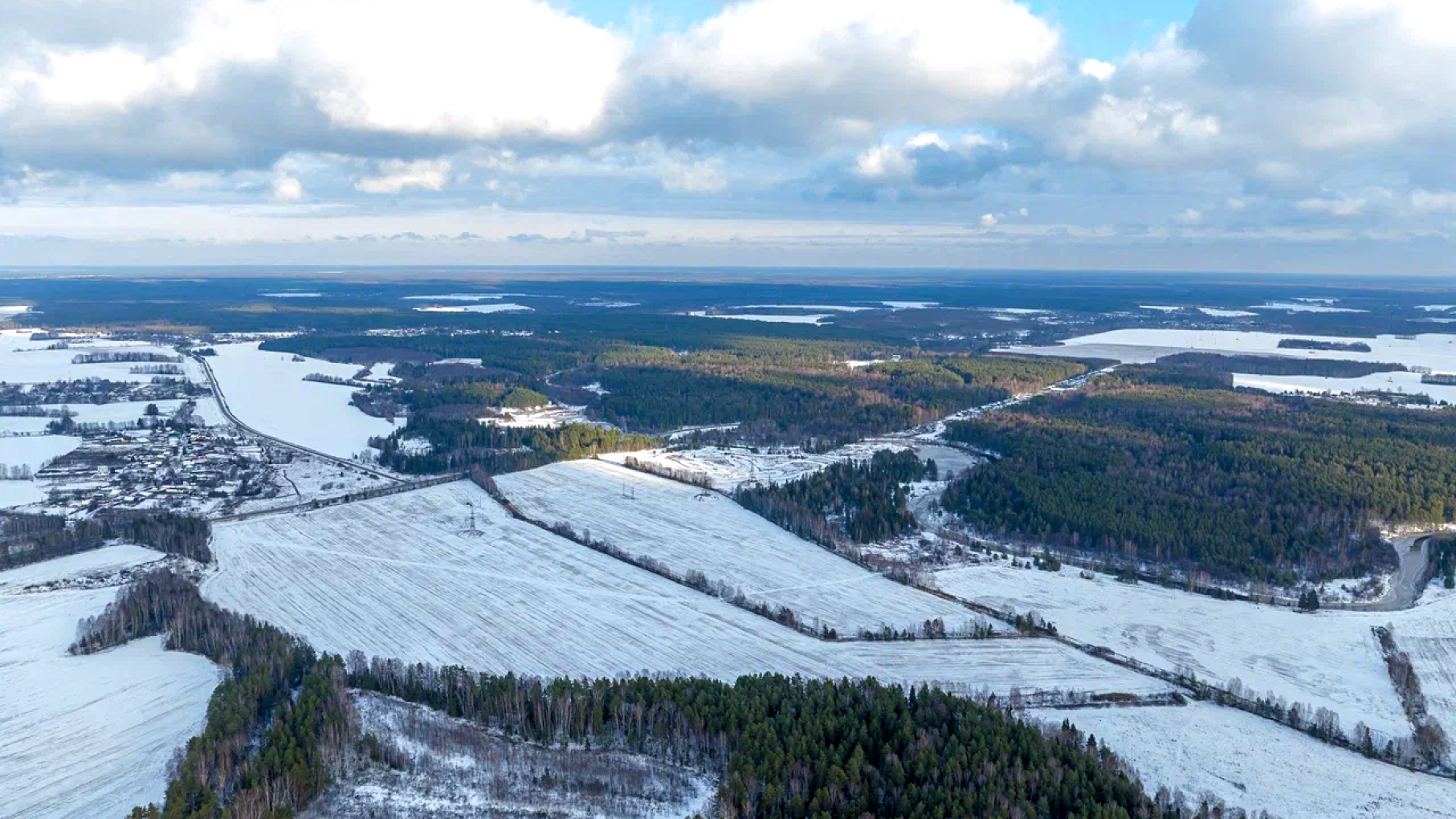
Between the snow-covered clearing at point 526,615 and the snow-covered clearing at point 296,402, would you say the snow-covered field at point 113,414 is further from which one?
the snow-covered clearing at point 526,615

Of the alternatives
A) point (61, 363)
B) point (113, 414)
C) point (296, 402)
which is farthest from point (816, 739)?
point (61, 363)

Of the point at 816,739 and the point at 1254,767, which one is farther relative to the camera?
the point at 1254,767

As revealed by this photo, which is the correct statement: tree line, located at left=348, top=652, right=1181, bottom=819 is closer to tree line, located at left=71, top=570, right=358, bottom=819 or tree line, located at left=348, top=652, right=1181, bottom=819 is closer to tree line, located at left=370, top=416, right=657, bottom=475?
tree line, located at left=71, top=570, right=358, bottom=819

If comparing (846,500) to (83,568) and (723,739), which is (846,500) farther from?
(83,568)

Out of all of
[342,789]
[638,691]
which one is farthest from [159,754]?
[638,691]

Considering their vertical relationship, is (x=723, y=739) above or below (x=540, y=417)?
below

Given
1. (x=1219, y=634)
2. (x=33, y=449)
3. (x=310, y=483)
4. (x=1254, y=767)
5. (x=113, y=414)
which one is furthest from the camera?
(x=113, y=414)

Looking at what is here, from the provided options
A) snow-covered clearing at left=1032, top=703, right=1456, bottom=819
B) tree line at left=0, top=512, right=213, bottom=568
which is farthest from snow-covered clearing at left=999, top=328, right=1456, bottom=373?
tree line at left=0, top=512, right=213, bottom=568

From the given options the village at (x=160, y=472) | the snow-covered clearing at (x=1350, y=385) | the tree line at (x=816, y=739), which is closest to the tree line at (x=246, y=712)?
the tree line at (x=816, y=739)

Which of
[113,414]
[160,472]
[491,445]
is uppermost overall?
[113,414]
